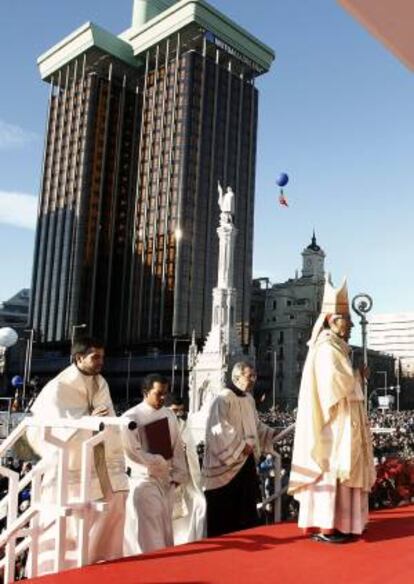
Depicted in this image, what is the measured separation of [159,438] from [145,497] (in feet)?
1.84

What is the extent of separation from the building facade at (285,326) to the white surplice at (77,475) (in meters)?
66.8

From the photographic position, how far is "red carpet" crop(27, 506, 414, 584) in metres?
3.90

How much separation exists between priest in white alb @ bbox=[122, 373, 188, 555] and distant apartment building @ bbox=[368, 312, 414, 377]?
416ft

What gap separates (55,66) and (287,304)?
157ft

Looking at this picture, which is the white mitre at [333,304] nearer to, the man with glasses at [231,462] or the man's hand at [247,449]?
the man with glasses at [231,462]

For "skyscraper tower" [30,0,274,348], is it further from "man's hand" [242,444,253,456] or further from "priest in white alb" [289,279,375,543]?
"priest in white alb" [289,279,375,543]

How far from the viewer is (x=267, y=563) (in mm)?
4332

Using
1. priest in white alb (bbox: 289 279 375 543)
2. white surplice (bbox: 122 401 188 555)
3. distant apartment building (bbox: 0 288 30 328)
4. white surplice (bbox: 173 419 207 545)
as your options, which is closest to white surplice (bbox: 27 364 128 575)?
white surplice (bbox: 122 401 188 555)

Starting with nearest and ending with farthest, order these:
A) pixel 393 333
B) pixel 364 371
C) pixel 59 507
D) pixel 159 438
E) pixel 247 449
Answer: pixel 59 507
pixel 159 438
pixel 364 371
pixel 247 449
pixel 393 333

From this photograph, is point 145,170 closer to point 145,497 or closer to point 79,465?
point 145,497

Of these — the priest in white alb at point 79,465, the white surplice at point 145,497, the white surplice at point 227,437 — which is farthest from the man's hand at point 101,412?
the white surplice at point 227,437

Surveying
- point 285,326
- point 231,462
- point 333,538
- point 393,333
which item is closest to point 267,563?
point 333,538

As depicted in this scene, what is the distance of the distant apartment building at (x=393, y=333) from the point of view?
5128 inches

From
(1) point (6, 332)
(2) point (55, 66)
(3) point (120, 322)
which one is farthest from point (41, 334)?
(1) point (6, 332)
